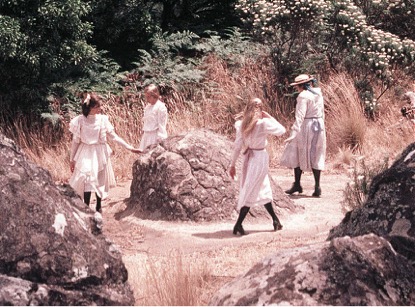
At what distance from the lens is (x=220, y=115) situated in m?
16.2

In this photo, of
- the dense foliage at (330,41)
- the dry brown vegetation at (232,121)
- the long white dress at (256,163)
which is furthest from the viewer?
the dense foliage at (330,41)

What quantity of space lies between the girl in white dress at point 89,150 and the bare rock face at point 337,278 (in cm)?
669

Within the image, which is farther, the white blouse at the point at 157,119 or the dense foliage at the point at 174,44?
the dense foliage at the point at 174,44

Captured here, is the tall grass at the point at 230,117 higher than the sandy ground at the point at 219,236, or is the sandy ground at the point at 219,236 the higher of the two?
the tall grass at the point at 230,117

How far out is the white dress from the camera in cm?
1186

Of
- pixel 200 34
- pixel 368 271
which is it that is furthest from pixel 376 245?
pixel 200 34

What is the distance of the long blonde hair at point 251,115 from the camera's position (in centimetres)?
923

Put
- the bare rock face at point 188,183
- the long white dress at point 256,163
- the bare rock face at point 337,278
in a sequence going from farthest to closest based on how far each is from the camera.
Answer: the bare rock face at point 188,183, the long white dress at point 256,163, the bare rock face at point 337,278

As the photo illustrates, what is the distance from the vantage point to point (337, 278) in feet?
12.1

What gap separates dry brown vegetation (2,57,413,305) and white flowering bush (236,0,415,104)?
0.45 meters

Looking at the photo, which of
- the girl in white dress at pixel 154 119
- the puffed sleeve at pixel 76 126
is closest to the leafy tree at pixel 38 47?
the girl in white dress at pixel 154 119

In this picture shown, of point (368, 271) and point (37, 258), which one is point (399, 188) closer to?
point (368, 271)

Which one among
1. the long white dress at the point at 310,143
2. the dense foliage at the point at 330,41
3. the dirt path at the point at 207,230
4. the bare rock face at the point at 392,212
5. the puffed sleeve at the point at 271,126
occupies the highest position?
the dense foliage at the point at 330,41

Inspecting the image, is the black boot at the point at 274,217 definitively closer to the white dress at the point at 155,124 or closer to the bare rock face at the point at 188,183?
the bare rock face at the point at 188,183
